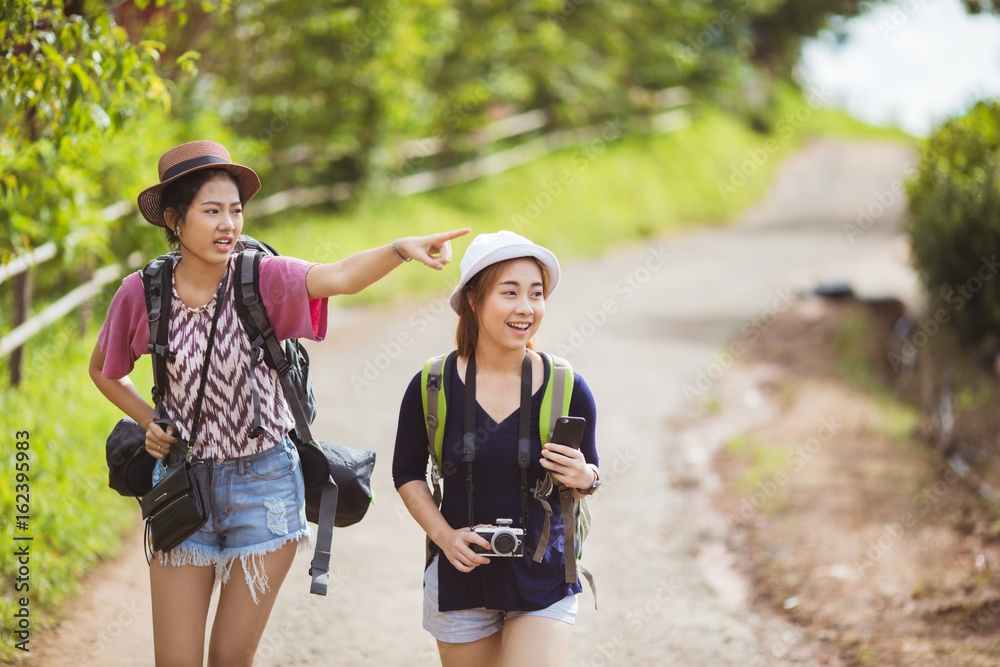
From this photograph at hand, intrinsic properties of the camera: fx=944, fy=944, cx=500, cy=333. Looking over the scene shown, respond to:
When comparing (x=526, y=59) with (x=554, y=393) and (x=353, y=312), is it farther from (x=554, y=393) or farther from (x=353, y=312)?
(x=554, y=393)

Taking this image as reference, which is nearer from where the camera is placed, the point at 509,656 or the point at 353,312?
the point at 509,656

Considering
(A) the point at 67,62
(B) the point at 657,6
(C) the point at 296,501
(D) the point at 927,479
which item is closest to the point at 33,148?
(A) the point at 67,62

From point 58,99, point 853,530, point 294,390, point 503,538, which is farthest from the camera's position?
point 853,530

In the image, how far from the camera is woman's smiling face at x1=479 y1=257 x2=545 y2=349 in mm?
2514

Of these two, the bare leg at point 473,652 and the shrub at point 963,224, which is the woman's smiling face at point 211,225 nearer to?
the bare leg at point 473,652

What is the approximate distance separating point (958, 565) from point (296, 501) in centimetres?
369

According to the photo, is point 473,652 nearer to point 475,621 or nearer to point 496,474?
point 475,621

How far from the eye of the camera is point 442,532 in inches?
100

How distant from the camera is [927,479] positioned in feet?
19.7

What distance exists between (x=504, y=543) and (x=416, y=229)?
10.0 metres
